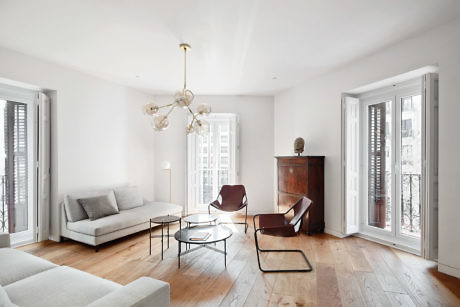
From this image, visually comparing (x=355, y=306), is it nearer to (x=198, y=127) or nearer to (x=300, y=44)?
(x=198, y=127)

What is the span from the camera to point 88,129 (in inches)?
165

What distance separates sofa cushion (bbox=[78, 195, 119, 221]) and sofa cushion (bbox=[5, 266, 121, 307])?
6.33ft

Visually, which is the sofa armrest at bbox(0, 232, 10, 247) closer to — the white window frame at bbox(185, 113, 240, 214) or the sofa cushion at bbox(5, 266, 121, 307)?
the sofa cushion at bbox(5, 266, 121, 307)

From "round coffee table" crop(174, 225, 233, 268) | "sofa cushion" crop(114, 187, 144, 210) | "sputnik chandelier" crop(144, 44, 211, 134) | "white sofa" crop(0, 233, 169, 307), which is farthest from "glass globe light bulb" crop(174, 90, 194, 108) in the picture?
"sofa cushion" crop(114, 187, 144, 210)

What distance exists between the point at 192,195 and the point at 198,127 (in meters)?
2.67

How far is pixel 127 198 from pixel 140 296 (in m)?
3.46

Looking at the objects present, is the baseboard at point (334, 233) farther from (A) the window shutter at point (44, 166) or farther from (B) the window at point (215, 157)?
(A) the window shutter at point (44, 166)

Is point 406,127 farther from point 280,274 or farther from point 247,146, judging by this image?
point 247,146

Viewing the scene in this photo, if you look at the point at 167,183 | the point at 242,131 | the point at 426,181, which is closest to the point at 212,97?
the point at 242,131

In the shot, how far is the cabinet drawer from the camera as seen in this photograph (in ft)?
13.5

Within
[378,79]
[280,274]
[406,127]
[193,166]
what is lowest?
[280,274]

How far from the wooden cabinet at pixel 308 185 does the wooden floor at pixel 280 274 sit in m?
0.40

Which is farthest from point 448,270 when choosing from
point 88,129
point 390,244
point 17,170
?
point 17,170

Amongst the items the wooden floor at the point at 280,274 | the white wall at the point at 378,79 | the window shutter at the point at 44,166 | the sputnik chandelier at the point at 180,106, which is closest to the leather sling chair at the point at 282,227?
the wooden floor at the point at 280,274
